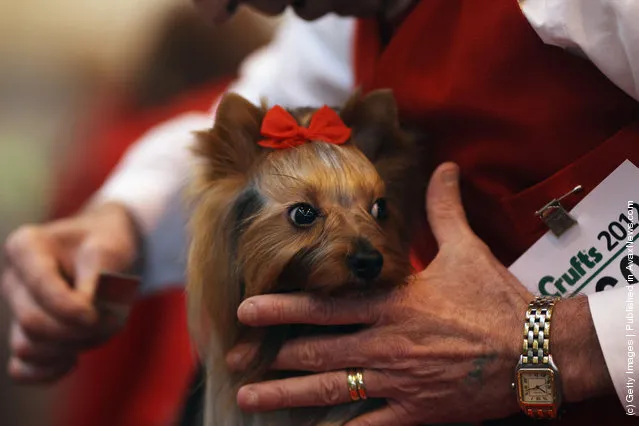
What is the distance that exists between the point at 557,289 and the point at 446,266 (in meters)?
0.13

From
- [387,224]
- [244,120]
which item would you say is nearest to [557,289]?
[387,224]

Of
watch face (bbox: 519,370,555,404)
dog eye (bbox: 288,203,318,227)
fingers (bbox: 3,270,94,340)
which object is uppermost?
dog eye (bbox: 288,203,318,227)

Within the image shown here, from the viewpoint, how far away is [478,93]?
0.80 metres

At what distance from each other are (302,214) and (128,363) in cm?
87

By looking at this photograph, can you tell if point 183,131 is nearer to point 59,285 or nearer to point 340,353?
point 59,285

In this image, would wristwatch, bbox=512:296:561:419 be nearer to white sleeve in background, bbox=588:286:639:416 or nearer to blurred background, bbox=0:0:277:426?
white sleeve in background, bbox=588:286:639:416

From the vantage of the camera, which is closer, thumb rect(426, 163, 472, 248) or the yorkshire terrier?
the yorkshire terrier

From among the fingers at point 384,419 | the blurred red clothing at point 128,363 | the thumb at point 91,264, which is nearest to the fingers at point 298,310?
the fingers at point 384,419

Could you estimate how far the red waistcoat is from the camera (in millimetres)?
763

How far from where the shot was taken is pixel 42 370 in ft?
3.46

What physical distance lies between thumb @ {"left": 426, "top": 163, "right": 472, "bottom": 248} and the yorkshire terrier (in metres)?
0.03

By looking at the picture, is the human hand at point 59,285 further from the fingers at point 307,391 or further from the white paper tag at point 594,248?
the white paper tag at point 594,248

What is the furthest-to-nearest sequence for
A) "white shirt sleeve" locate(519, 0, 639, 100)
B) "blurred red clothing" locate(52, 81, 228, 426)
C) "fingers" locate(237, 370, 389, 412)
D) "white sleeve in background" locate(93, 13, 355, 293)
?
1. "blurred red clothing" locate(52, 81, 228, 426)
2. "white sleeve in background" locate(93, 13, 355, 293)
3. "fingers" locate(237, 370, 389, 412)
4. "white shirt sleeve" locate(519, 0, 639, 100)

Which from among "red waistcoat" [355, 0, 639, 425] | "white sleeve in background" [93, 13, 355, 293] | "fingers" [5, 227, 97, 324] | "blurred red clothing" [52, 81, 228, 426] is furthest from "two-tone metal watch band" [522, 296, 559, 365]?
"blurred red clothing" [52, 81, 228, 426]
